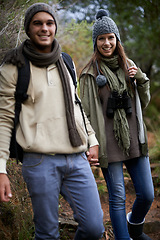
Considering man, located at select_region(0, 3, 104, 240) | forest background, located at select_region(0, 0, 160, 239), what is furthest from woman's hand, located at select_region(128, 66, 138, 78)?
forest background, located at select_region(0, 0, 160, 239)

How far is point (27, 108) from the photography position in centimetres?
219

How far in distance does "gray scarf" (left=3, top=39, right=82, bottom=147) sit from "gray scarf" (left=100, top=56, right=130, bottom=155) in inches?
34.6

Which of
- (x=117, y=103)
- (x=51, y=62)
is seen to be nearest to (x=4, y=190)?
(x=51, y=62)

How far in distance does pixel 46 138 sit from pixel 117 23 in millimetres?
6337

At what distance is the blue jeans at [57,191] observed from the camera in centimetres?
209

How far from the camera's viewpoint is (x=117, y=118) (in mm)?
3051

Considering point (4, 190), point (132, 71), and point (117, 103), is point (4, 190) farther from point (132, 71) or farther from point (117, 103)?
point (132, 71)

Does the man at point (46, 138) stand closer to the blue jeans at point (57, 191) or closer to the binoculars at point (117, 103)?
the blue jeans at point (57, 191)

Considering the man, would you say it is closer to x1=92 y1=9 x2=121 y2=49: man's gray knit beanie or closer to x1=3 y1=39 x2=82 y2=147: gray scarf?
x1=3 y1=39 x2=82 y2=147: gray scarf

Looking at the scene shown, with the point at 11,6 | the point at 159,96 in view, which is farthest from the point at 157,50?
the point at 11,6

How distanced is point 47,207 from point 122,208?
112cm

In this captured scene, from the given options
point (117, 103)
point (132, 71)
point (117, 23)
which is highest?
point (117, 23)

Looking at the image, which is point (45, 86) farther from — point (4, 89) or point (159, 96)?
point (159, 96)

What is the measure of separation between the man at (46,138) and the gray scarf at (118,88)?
0.81 meters
